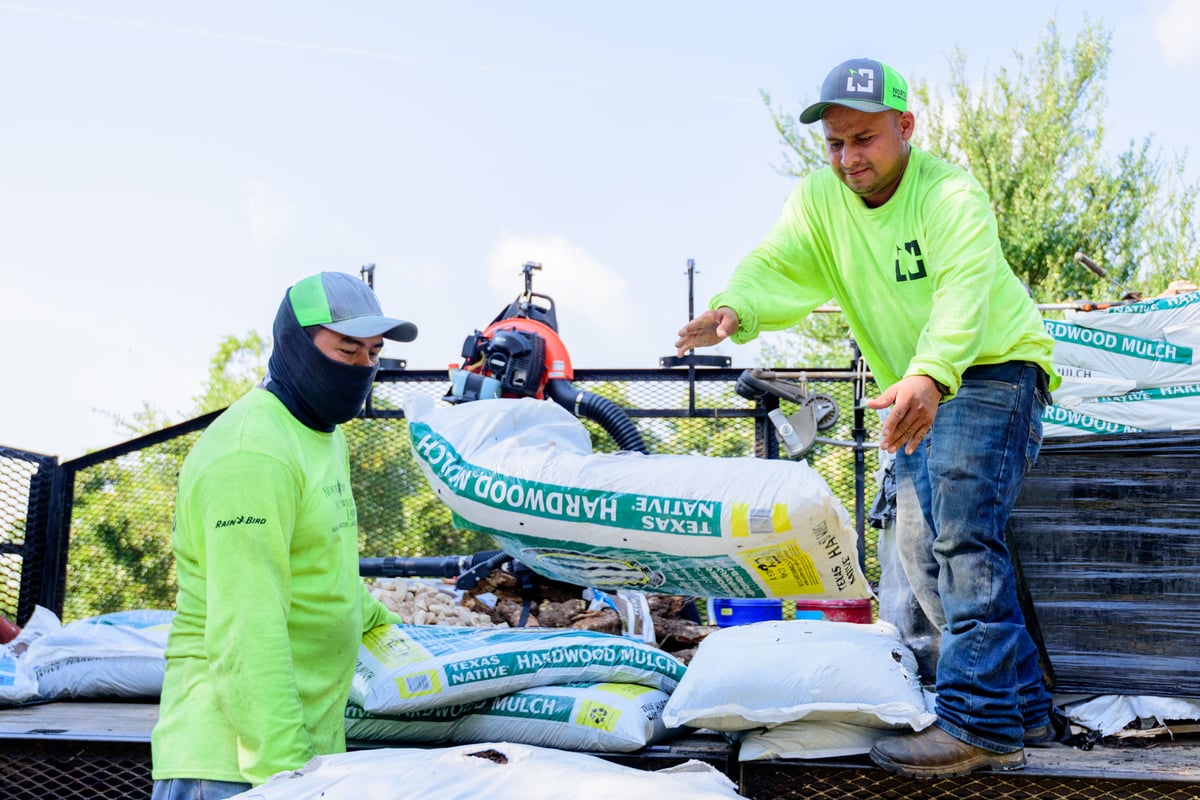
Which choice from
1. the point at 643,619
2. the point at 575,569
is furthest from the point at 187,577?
the point at 643,619

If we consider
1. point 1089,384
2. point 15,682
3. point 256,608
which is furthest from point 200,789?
point 1089,384

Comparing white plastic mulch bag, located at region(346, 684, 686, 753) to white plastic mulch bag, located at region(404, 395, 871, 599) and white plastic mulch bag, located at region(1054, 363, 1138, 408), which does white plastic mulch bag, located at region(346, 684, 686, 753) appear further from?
white plastic mulch bag, located at region(1054, 363, 1138, 408)

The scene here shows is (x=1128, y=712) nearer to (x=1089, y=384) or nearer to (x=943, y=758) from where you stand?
(x=943, y=758)

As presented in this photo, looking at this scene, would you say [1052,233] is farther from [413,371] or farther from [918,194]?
[918,194]

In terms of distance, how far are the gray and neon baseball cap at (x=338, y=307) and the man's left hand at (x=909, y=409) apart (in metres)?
0.96

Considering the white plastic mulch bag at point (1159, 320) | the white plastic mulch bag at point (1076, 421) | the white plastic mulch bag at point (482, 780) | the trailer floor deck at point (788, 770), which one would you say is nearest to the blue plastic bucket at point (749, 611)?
the trailer floor deck at point (788, 770)

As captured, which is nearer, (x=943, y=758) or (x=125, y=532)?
(x=943, y=758)

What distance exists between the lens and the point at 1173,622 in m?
2.69

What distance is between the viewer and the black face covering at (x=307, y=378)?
2244 millimetres

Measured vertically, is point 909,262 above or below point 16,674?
above

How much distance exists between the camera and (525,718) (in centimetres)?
Answer: 270

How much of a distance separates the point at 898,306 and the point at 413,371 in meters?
2.72

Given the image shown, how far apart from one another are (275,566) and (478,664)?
2.51ft

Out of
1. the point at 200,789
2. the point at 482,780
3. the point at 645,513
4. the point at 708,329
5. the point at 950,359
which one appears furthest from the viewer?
the point at 645,513
